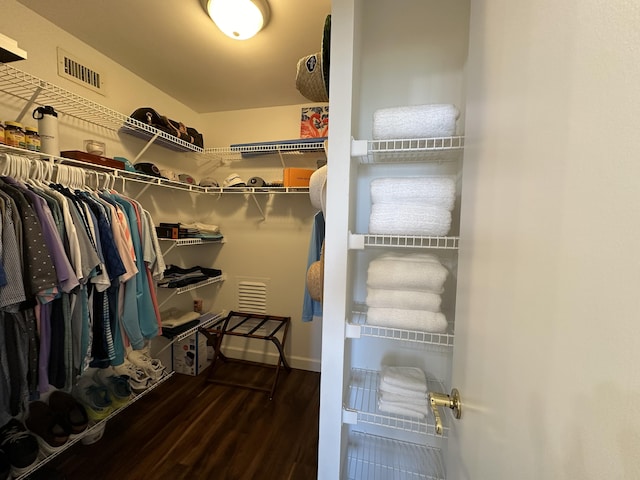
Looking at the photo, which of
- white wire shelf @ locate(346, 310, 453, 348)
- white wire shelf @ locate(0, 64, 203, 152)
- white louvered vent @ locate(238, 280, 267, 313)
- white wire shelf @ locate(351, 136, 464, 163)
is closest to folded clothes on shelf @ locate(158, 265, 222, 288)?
white louvered vent @ locate(238, 280, 267, 313)

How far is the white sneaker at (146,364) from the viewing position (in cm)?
187

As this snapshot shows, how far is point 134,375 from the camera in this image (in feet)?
5.87

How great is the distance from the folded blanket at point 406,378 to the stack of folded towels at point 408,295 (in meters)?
0.23

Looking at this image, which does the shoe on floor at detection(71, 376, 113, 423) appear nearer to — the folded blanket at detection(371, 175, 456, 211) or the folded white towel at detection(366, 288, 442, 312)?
the folded white towel at detection(366, 288, 442, 312)

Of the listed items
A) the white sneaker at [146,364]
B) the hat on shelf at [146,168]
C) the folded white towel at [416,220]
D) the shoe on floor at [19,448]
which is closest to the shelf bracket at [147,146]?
the hat on shelf at [146,168]

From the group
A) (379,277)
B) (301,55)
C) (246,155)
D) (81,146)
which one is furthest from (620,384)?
(246,155)

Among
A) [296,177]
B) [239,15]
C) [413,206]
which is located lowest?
[413,206]

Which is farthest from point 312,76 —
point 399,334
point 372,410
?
point 372,410

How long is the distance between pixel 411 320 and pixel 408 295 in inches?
3.2

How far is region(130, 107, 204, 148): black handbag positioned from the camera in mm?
1805

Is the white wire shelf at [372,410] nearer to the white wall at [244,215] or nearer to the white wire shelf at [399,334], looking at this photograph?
the white wire shelf at [399,334]

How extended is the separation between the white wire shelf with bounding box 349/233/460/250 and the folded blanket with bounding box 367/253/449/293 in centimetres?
7

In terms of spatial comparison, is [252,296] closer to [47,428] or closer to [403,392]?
[47,428]

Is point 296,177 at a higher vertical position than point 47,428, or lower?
higher
